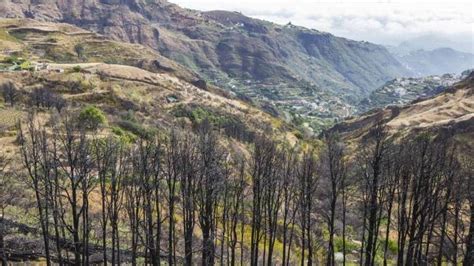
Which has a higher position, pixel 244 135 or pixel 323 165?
pixel 323 165

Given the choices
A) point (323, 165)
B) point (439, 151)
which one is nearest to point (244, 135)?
point (323, 165)

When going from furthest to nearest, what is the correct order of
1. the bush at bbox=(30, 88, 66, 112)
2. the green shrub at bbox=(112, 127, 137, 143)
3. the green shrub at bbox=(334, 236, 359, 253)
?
the bush at bbox=(30, 88, 66, 112), the green shrub at bbox=(112, 127, 137, 143), the green shrub at bbox=(334, 236, 359, 253)

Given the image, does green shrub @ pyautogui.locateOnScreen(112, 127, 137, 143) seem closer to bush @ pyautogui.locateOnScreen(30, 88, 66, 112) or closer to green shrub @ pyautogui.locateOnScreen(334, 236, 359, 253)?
bush @ pyautogui.locateOnScreen(30, 88, 66, 112)

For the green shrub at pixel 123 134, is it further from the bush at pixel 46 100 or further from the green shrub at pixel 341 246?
the green shrub at pixel 341 246

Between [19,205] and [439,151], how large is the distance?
54.2 metres

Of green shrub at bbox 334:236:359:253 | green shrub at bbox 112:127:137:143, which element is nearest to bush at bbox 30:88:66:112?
green shrub at bbox 112:127:137:143

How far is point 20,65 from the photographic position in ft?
616

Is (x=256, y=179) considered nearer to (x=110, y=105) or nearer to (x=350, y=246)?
(x=350, y=246)

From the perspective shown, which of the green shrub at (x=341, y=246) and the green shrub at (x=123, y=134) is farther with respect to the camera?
the green shrub at (x=123, y=134)

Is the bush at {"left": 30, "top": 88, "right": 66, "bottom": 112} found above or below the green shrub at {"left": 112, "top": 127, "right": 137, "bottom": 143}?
above

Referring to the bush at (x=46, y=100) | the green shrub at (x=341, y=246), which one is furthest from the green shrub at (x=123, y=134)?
the green shrub at (x=341, y=246)

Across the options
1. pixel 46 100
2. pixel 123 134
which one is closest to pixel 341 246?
pixel 123 134

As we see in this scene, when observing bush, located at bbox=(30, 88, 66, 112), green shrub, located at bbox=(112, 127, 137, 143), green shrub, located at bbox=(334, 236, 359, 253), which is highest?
bush, located at bbox=(30, 88, 66, 112)

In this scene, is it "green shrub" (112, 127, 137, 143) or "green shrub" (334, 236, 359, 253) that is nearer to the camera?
"green shrub" (334, 236, 359, 253)
